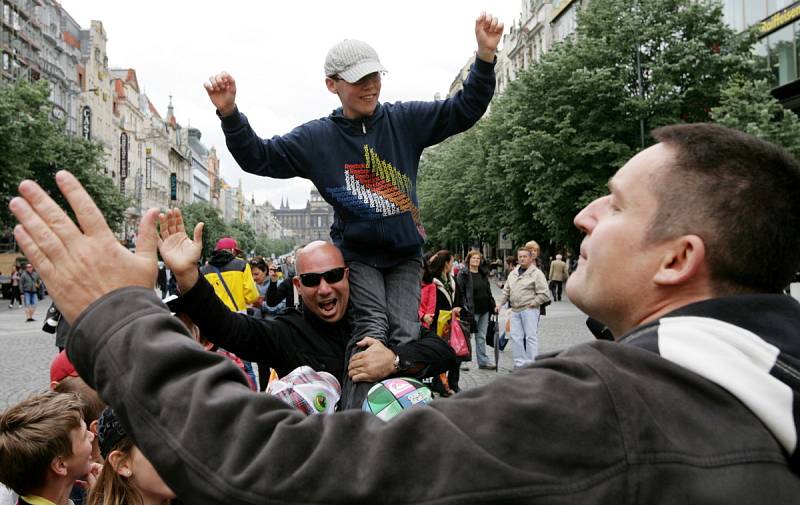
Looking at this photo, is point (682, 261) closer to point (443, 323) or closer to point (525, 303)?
point (443, 323)

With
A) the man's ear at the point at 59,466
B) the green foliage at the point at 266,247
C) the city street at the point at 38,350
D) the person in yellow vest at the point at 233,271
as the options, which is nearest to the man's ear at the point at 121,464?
the man's ear at the point at 59,466

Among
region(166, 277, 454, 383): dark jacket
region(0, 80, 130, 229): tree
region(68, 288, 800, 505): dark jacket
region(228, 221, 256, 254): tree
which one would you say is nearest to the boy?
region(166, 277, 454, 383): dark jacket

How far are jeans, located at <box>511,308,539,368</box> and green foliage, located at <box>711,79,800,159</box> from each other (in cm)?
1445

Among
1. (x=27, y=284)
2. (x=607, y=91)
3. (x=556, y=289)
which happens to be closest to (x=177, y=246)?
(x=27, y=284)

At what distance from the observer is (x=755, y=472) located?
123 cm

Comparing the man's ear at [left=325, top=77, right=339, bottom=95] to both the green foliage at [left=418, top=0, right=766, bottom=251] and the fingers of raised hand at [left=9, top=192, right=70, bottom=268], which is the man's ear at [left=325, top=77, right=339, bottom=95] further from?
the green foliage at [left=418, top=0, right=766, bottom=251]

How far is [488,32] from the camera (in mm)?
2918

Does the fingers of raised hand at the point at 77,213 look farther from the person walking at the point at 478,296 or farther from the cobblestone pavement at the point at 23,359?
the person walking at the point at 478,296

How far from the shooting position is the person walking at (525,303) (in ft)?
37.7

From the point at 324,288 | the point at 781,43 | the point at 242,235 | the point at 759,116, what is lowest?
the point at 324,288

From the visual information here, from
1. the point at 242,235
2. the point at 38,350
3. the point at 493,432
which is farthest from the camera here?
the point at 242,235

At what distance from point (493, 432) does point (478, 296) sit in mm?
11278

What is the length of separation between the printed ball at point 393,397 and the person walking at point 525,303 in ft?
29.9

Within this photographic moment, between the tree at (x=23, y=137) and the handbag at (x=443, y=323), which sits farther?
the tree at (x=23, y=137)
